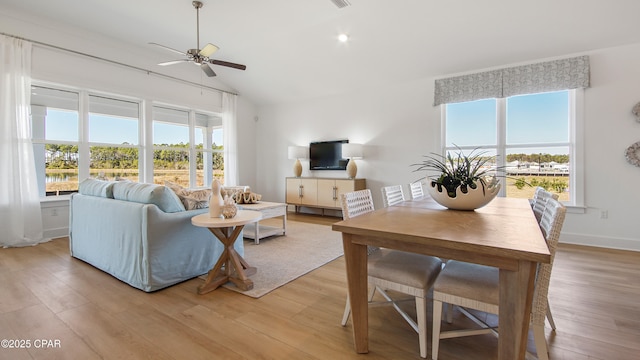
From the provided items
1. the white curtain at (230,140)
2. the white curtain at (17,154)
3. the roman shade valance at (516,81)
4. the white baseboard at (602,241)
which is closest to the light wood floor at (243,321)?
the white baseboard at (602,241)

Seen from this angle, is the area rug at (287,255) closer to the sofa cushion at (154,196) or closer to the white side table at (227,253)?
the white side table at (227,253)

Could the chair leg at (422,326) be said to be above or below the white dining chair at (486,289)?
below

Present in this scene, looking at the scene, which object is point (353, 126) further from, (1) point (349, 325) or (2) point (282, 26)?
(1) point (349, 325)

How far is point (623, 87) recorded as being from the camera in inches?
139

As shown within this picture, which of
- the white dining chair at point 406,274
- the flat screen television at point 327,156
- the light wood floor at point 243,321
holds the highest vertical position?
the flat screen television at point 327,156

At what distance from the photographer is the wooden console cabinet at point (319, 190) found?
5.40m

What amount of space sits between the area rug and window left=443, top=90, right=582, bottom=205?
2.55 meters

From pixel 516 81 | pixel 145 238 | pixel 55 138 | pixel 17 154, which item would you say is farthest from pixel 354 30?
pixel 17 154

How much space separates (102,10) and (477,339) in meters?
5.58

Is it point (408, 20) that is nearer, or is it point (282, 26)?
point (408, 20)

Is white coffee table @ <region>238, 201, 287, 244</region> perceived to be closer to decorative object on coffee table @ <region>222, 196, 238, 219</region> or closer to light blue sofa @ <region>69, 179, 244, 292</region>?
light blue sofa @ <region>69, 179, 244, 292</region>

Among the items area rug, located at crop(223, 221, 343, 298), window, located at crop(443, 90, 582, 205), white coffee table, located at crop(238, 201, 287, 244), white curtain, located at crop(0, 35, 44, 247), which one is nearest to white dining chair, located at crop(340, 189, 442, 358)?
area rug, located at crop(223, 221, 343, 298)

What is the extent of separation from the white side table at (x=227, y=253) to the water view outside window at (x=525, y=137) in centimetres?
358

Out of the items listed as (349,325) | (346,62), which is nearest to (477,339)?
(349,325)
